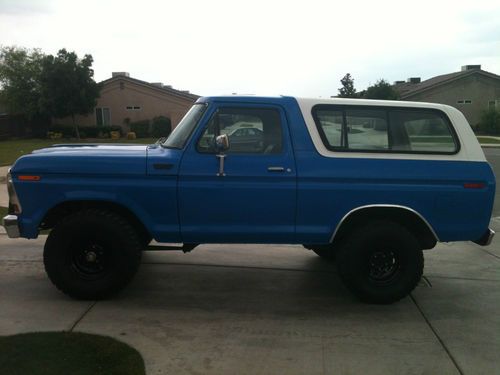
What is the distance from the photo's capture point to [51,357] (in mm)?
3756

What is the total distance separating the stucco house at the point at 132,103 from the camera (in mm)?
45375

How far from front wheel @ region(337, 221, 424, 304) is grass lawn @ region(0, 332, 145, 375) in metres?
2.15

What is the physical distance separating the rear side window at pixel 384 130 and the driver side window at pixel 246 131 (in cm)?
43

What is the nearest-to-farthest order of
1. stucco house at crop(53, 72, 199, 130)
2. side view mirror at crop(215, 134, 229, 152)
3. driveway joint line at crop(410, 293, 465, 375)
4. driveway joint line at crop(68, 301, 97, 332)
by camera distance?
driveway joint line at crop(410, 293, 465, 375) < driveway joint line at crop(68, 301, 97, 332) < side view mirror at crop(215, 134, 229, 152) < stucco house at crop(53, 72, 199, 130)

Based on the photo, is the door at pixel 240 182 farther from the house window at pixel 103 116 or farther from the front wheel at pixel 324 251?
the house window at pixel 103 116

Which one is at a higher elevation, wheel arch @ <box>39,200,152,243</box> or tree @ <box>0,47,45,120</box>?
tree @ <box>0,47,45,120</box>

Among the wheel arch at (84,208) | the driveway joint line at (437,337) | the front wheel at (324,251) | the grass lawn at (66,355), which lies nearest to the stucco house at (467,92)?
the front wheel at (324,251)

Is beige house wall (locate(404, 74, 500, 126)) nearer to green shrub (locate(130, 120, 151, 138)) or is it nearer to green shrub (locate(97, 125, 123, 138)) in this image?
green shrub (locate(130, 120, 151, 138))

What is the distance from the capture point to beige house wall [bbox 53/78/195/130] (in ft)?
149

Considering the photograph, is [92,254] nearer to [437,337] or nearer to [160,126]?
[437,337]

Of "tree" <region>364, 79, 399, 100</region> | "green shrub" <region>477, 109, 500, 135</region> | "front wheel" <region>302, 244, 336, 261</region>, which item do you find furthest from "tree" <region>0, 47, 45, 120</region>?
"front wheel" <region>302, 244, 336, 261</region>

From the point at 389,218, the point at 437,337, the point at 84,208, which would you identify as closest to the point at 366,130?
the point at 389,218

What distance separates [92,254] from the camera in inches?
193

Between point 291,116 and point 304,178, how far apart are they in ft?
1.99
